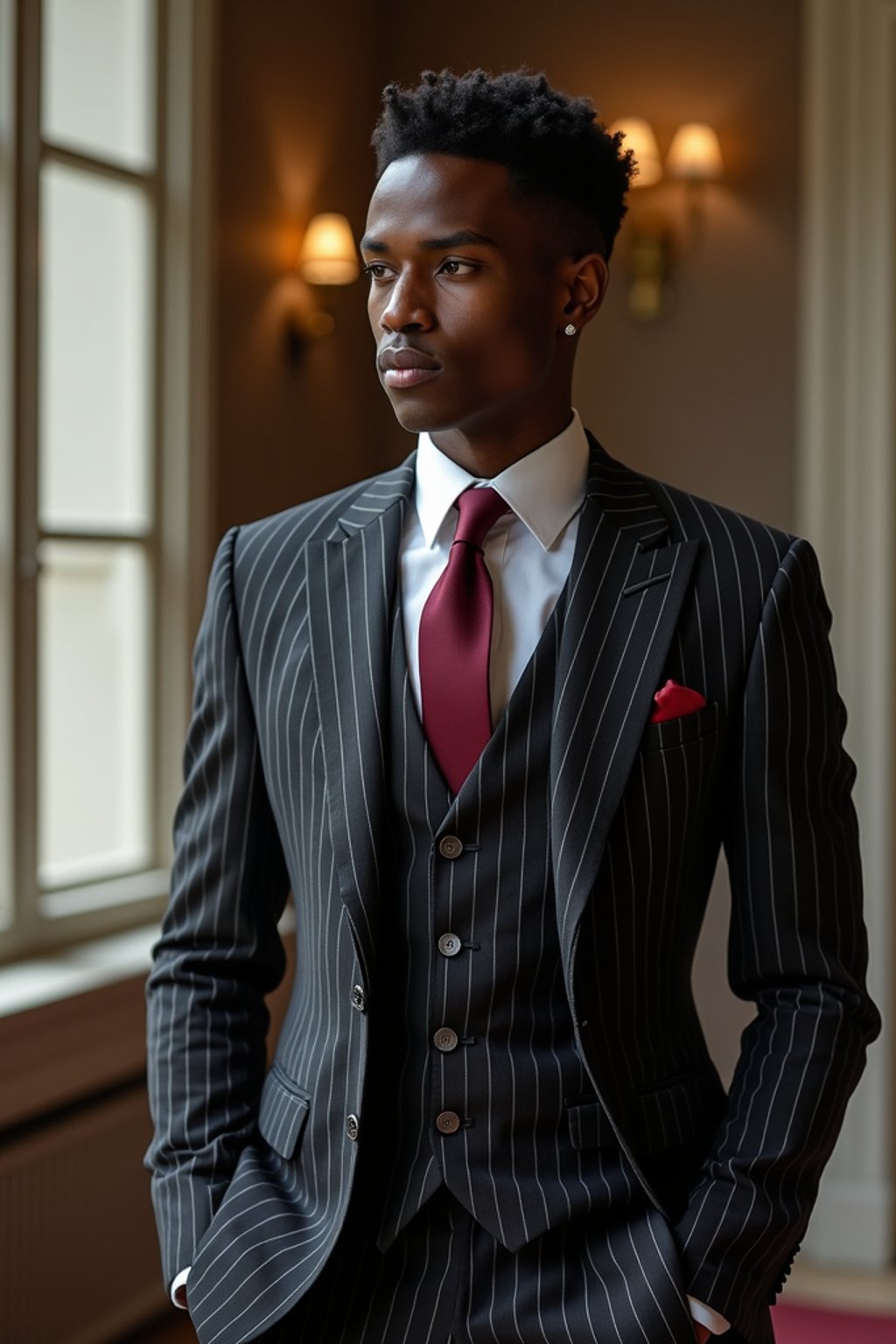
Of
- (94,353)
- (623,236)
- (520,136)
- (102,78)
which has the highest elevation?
(102,78)

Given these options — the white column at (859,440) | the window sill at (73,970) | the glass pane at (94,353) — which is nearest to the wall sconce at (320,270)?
the glass pane at (94,353)

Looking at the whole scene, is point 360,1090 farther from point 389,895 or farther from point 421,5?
point 421,5

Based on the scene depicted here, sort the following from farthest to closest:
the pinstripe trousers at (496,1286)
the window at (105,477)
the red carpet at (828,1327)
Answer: the red carpet at (828,1327)
the window at (105,477)
the pinstripe trousers at (496,1286)

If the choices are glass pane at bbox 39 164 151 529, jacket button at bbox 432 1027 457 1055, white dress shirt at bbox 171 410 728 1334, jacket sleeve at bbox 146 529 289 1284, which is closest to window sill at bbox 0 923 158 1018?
glass pane at bbox 39 164 151 529

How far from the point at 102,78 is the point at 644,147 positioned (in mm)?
1235

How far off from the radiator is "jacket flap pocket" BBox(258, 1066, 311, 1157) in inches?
48.7

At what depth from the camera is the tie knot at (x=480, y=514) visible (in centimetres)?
130

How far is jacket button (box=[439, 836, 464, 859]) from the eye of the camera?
1221mm

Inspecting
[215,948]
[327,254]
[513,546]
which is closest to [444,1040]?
[215,948]

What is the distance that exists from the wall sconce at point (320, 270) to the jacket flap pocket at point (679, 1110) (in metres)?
2.41

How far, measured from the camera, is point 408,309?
1.19 metres

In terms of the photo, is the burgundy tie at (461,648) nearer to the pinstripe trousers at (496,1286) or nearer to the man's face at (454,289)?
the man's face at (454,289)

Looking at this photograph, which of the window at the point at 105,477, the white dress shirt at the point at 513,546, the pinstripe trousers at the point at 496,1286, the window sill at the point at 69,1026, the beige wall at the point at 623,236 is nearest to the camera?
the pinstripe trousers at the point at 496,1286

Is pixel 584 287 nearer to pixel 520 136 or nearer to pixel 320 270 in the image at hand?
pixel 520 136
